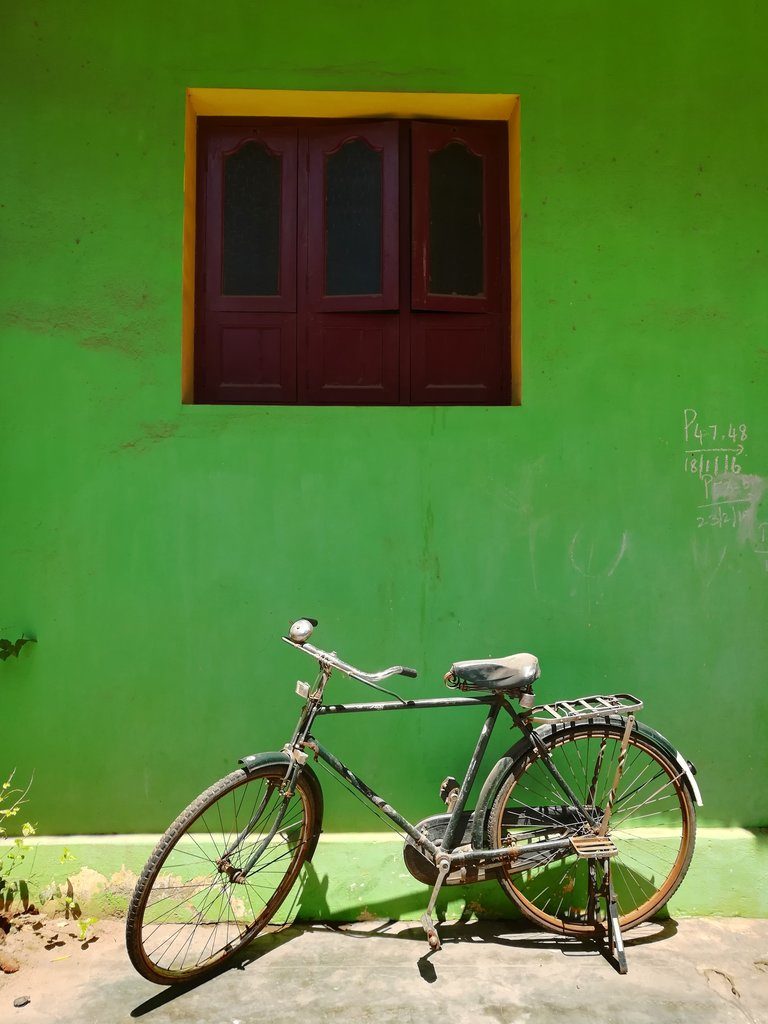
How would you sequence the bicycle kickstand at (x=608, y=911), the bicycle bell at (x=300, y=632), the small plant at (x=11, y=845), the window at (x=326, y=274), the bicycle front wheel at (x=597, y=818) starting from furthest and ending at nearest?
the window at (x=326, y=274), the small plant at (x=11, y=845), the bicycle front wheel at (x=597, y=818), the bicycle kickstand at (x=608, y=911), the bicycle bell at (x=300, y=632)

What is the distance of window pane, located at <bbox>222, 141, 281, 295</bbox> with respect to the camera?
3.79 meters

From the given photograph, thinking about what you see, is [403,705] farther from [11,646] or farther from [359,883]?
[11,646]

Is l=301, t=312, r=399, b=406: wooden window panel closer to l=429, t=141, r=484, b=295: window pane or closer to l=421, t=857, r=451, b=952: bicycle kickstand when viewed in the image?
l=429, t=141, r=484, b=295: window pane

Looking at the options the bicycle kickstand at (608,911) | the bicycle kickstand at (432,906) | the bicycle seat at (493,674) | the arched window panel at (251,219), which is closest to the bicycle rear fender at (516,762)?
the bicycle kickstand at (432,906)

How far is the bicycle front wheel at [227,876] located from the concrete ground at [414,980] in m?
0.12

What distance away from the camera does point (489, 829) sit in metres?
3.06

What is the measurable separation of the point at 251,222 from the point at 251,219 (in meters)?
0.02

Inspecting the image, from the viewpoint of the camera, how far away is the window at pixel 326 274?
3.77 m

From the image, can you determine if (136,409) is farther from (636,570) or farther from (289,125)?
(636,570)

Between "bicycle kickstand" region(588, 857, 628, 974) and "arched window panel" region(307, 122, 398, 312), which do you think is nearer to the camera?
"bicycle kickstand" region(588, 857, 628, 974)

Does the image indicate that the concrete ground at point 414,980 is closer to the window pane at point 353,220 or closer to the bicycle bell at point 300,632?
the bicycle bell at point 300,632

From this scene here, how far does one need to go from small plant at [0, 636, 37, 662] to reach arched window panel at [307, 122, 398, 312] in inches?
81.7

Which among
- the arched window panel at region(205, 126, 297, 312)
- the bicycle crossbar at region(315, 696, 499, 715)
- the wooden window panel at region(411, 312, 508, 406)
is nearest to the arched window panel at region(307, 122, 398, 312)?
the arched window panel at region(205, 126, 297, 312)

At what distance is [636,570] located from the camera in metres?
3.49
